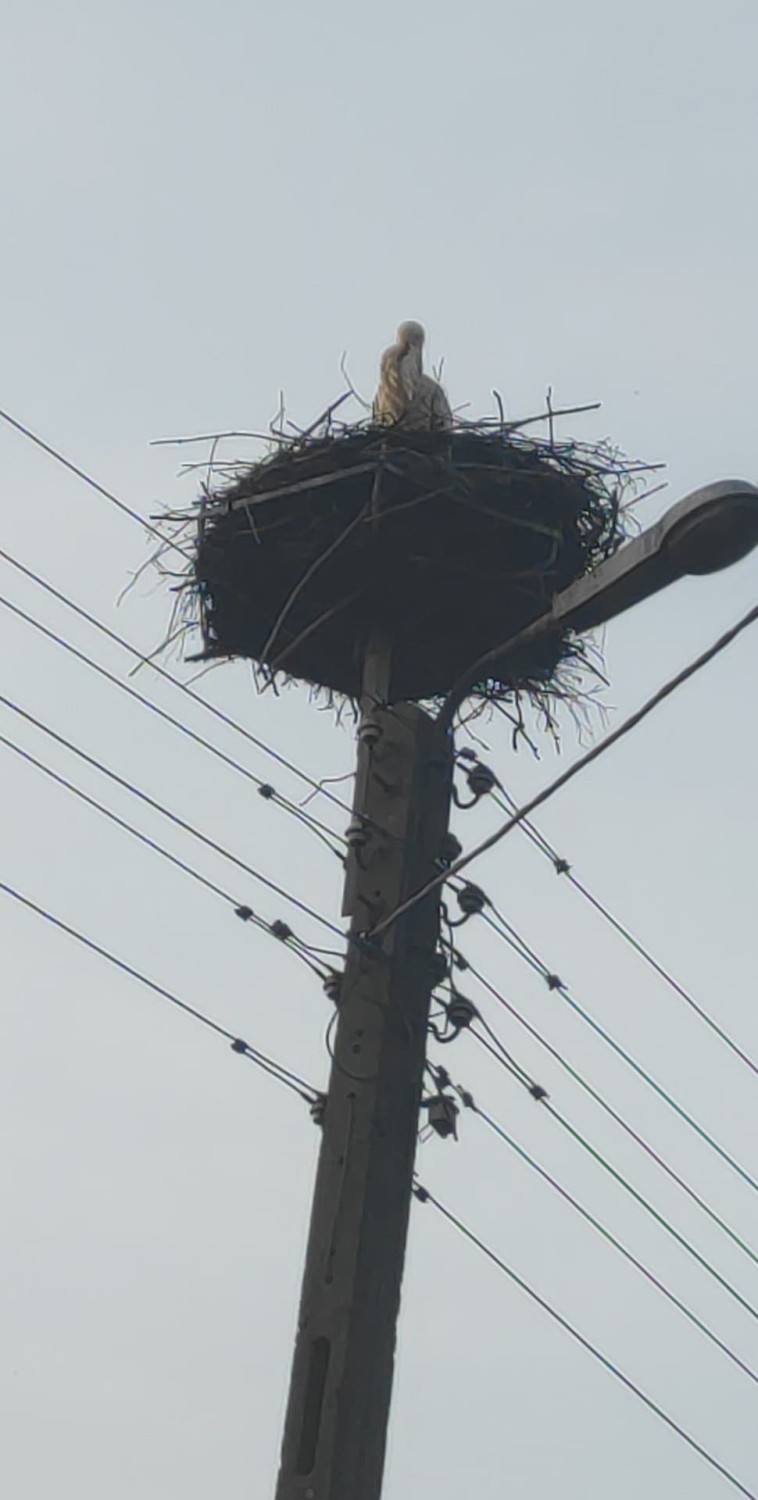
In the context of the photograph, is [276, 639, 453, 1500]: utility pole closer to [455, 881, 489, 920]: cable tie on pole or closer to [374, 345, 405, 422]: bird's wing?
[455, 881, 489, 920]: cable tie on pole

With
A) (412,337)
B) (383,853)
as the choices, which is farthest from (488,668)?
(412,337)

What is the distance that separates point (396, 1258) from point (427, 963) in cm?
84

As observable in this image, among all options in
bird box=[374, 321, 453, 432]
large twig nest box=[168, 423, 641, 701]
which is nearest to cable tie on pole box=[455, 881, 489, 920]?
large twig nest box=[168, 423, 641, 701]

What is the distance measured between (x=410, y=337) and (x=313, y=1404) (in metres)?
6.55

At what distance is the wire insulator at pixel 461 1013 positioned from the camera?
5.91 m

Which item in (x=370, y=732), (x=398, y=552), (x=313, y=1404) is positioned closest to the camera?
(x=313, y=1404)

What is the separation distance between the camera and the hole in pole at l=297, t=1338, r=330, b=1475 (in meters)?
5.10

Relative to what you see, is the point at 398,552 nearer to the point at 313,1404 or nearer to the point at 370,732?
the point at 370,732

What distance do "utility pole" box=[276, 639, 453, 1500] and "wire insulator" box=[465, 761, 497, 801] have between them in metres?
0.08

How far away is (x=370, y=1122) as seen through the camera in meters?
5.53

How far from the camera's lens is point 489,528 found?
23.3 feet

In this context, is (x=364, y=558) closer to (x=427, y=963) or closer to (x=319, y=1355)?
(x=427, y=963)

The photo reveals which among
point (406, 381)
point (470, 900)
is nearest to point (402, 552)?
point (470, 900)

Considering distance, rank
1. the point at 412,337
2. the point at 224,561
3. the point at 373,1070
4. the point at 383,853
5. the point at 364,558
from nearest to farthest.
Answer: the point at 373,1070
the point at 383,853
the point at 364,558
the point at 224,561
the point at 412,337
